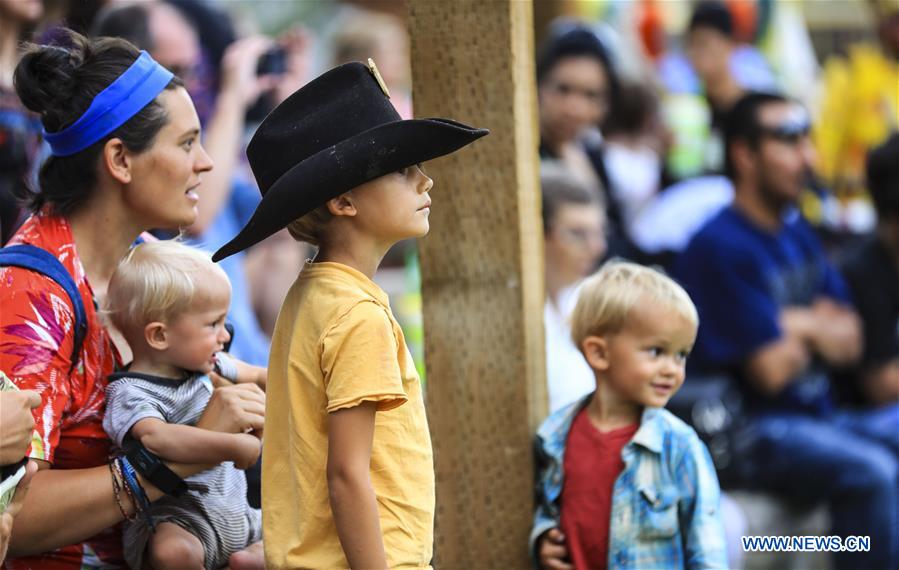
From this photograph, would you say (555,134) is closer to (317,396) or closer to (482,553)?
(482,553)

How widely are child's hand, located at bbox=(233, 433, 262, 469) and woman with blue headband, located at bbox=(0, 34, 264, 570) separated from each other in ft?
0.09

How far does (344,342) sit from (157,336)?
0.62 meters

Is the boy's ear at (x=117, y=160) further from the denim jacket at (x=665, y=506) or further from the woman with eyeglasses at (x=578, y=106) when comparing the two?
the woman with eyeglasses at (x=578, y=106)

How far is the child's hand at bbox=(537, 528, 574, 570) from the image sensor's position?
3.11 metres

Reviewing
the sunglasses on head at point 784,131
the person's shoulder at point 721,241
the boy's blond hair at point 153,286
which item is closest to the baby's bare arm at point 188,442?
the boy's blond hair at point 153,286

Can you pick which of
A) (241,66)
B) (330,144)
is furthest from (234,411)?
(241,66)

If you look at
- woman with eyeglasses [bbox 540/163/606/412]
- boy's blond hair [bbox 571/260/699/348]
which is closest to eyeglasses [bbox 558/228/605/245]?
woman with eyeglasses [bbox 540/163/606/412]

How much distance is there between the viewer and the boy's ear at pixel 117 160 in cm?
287

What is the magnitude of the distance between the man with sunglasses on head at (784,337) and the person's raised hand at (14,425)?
330 centimetres

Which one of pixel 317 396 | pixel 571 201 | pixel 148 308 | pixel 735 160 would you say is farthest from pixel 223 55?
pixel 317 396

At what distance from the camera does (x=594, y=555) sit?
311 centimetres

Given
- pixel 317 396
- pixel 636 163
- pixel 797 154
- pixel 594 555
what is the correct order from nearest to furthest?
pixel 317 396 < pixel 594 555 < pixel 797 154 < pixel 636 163

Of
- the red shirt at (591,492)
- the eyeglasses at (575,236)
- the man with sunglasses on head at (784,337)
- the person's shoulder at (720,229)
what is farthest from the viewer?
the person's shoulder at (720,229)

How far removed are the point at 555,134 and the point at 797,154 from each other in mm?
1143
